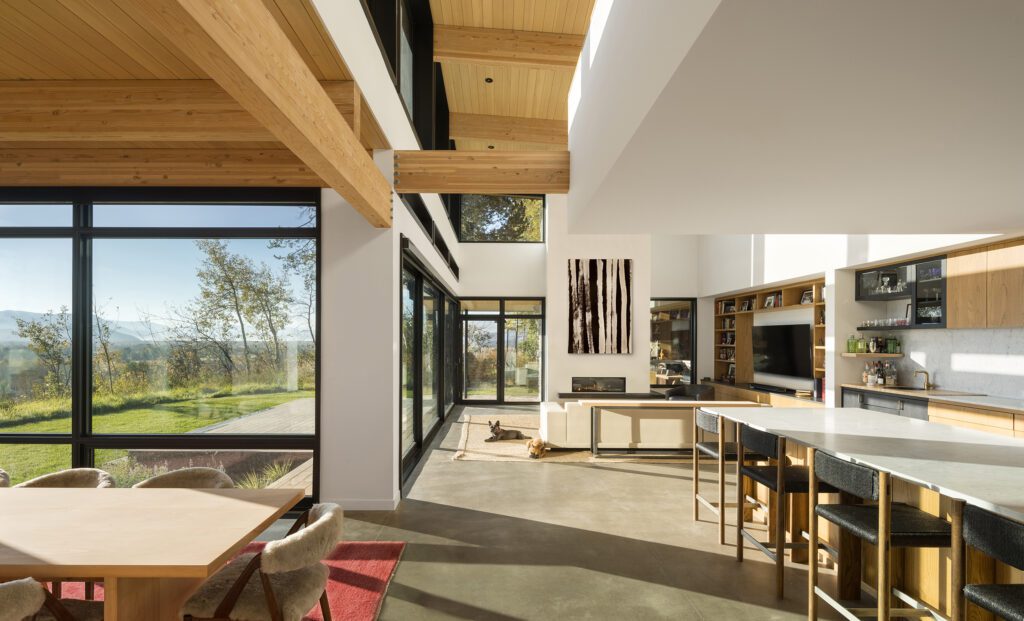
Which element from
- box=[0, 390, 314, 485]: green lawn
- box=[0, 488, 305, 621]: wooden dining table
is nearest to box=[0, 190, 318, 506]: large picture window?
box=[0, 390, 314, 485]: green lawn

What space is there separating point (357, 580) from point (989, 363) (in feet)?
19.0

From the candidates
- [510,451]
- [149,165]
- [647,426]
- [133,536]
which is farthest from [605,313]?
[133,536]

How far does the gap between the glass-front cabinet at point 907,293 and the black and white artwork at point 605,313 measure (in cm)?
294

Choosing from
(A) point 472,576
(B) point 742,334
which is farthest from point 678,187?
(B) point 742,334

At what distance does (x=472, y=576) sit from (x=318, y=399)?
1930 mm

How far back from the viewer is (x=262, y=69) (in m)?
1.71

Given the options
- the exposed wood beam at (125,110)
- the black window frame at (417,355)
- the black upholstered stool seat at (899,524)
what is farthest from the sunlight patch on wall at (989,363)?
the exposed wood beam at (125,110)

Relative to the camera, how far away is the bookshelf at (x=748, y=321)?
7.10 m

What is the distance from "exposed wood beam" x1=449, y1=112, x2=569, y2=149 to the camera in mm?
8383

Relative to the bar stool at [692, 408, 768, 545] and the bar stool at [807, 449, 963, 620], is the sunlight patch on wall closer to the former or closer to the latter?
the bar stool at [692, 408, 768, 545]

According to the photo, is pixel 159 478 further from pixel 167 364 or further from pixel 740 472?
pixel 740 472

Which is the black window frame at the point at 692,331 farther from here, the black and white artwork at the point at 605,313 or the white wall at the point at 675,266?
the black and white artwork at the point at 605,313

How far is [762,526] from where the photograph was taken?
3.99 m

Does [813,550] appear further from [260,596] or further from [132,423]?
[132,423]
